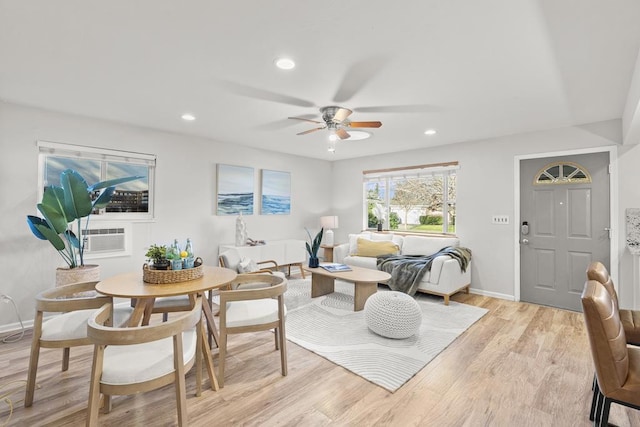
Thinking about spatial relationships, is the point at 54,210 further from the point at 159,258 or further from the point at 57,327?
the point at 159,258

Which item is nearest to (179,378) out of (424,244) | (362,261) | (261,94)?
(261,94)

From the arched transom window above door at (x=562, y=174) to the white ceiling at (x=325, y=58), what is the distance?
60 centimetres

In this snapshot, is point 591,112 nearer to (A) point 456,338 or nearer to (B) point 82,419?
(A) point 456,338

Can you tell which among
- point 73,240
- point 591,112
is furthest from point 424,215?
point 73,240

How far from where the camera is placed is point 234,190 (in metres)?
5.05

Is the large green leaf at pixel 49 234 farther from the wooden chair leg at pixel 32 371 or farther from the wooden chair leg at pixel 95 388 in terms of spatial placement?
the wooden chair leg at pixel 95 388

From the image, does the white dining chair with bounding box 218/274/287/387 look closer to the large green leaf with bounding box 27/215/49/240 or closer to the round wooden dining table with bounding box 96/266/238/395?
the round wooden dining table with bounding box 96/266/238/395

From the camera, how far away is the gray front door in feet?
12.2

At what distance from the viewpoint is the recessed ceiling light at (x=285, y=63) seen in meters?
2.22

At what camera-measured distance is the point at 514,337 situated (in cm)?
309

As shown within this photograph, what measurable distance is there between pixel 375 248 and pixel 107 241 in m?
3.83

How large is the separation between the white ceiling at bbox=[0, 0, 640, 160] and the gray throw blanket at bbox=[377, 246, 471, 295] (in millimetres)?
1866

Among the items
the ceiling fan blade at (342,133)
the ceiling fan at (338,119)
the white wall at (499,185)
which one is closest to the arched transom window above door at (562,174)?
the white wall at (499,185)

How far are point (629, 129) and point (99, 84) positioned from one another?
4867mm
